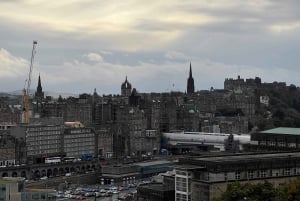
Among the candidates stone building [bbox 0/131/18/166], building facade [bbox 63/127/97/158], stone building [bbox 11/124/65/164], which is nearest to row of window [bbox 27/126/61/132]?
stone building [bbox 11/124/65/164]

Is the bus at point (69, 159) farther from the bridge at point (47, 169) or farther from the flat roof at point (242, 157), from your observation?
the flat roof at point (242, 157)

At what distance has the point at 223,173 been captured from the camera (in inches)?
2055

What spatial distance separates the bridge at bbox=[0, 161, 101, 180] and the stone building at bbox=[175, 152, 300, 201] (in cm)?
5193

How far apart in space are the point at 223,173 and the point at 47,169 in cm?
6031

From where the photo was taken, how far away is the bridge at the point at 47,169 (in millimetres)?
102562

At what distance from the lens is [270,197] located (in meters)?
47.3

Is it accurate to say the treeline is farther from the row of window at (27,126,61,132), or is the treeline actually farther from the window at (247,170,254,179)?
the window at (247,170,254,179)

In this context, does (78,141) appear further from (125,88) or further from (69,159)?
(125,88)

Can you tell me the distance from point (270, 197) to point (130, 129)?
90.1 m

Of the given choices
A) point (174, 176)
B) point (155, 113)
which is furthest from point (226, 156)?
point (155, 113)

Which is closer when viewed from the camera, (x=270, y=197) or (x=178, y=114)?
(x=270, y=197)

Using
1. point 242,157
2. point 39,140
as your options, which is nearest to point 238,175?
point 242,157

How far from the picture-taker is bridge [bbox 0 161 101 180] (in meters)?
103

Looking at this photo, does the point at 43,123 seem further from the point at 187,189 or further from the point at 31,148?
the point at 187,189
